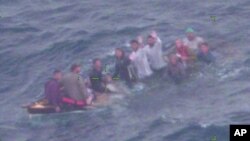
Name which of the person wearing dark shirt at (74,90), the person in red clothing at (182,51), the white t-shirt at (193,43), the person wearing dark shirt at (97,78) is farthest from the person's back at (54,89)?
the white t-shirt at (193,43)

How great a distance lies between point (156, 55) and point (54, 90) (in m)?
4.64

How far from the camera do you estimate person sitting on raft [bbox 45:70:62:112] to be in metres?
27.1

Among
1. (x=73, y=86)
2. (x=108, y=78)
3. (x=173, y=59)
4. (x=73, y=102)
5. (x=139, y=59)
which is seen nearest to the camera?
(x=73, y=86)

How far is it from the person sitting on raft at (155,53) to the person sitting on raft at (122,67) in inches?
39.4

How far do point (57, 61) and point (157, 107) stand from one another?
268 inches

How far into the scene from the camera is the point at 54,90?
2727cm

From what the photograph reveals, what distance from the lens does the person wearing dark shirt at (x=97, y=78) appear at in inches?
1103

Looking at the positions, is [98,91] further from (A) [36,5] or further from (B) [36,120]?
(A) [36,5]

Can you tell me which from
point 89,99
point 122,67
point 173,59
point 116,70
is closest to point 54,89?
point 89,99

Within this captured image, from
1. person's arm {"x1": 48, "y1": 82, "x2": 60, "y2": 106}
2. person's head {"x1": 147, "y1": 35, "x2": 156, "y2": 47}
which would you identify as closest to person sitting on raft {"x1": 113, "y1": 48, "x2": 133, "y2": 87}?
person's head {"x1": 147, "y1": 35, "x2": 156, "y2": 47}

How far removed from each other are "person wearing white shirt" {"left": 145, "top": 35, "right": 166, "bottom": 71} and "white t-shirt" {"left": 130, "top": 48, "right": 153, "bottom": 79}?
0.85 ft

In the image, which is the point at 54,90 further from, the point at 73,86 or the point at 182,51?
the point at 182,51

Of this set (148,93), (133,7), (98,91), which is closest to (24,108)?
(98,91)

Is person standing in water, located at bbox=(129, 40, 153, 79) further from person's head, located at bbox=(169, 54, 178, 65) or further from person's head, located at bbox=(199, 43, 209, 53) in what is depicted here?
person's head, located at bbox=(199, 43, 209, 53)
